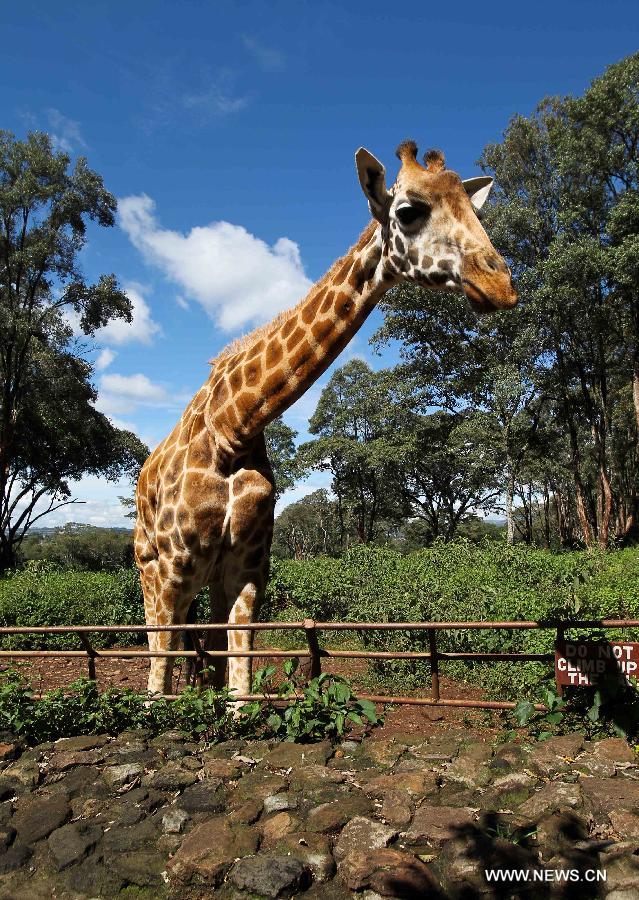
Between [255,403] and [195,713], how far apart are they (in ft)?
8.33

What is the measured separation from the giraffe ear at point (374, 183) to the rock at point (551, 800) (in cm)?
365

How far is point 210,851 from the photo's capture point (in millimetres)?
2984

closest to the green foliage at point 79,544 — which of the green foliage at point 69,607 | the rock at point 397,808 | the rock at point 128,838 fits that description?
the green foliage at point 69,607

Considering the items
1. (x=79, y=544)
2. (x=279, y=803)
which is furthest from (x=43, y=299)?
(x=79, y=544)

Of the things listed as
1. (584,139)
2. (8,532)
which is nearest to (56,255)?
(8,532)

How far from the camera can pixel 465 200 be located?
3.63m

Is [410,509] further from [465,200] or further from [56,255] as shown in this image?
[465,200]

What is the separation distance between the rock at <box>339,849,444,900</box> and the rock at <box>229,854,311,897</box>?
21 cm

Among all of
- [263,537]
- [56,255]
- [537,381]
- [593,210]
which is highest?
[593,210]

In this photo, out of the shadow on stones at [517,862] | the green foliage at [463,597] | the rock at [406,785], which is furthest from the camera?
the green foliage at [463,597]

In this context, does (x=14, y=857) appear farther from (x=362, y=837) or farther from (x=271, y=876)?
(x=362, y=837)

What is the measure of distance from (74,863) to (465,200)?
4.35 meters

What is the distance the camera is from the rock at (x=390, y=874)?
261 centimetres
